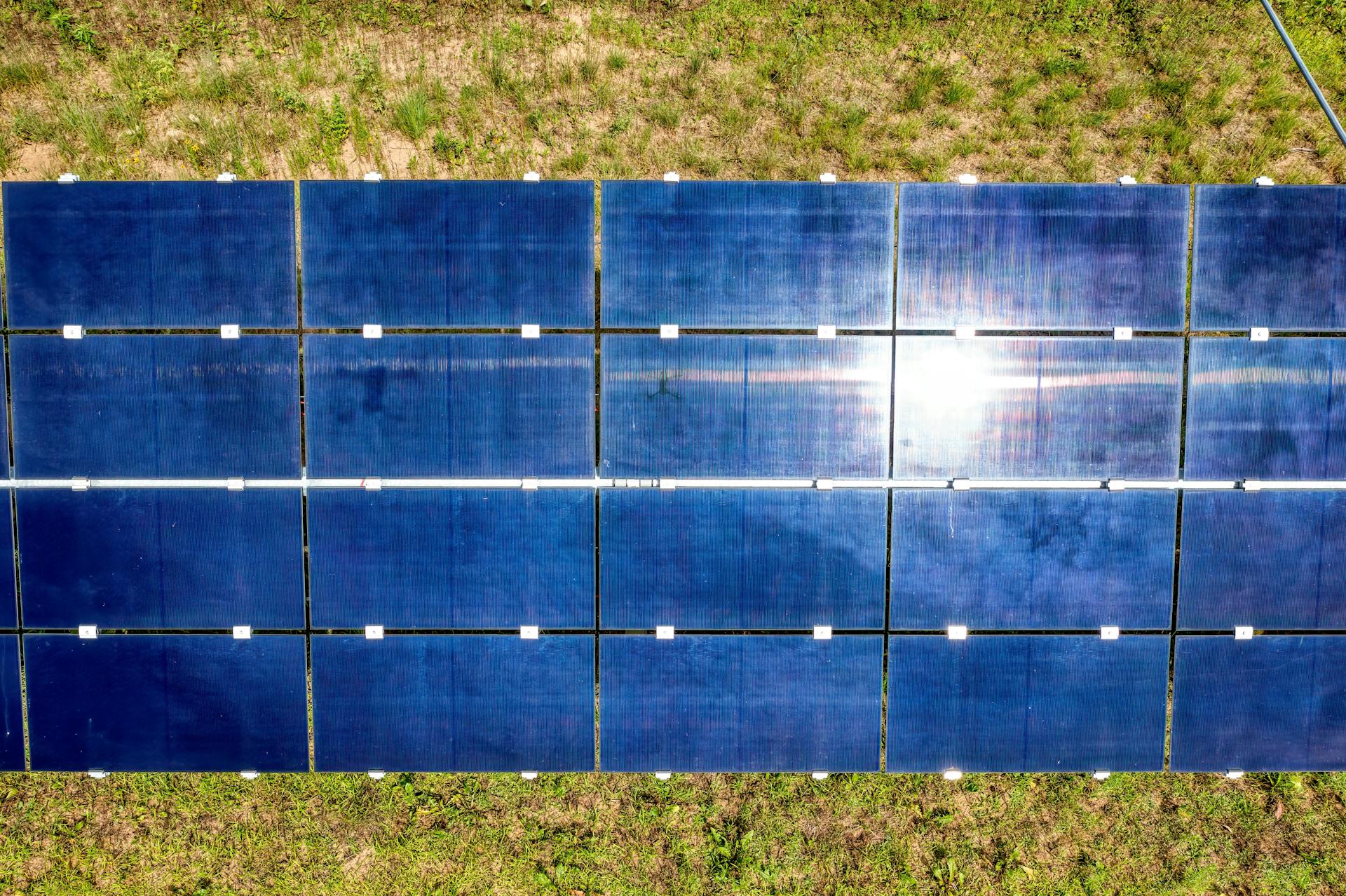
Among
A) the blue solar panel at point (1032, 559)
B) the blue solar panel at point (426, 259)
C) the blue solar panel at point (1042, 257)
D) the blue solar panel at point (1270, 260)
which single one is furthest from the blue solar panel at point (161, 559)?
the blue solar panel at point (1270, 260)

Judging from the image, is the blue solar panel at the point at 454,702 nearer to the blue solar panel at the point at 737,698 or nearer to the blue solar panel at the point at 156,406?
the blue solar panel at the point at 737,698

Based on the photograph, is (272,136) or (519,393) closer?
(519,393)

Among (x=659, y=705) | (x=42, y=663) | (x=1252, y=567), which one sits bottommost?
(x=659, y=705)

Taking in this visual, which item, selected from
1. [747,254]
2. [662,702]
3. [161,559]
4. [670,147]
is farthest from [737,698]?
[670,147]

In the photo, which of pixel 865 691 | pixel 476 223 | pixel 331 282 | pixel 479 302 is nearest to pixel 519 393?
pixel 479 302

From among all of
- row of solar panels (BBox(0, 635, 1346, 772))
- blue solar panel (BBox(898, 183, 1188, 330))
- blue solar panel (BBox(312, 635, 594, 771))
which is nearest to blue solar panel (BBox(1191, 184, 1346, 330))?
blue solar panel (BBox(898, 183, 1188, 330))

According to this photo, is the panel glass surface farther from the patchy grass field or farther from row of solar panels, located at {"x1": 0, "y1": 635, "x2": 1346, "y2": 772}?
the patchy grass field

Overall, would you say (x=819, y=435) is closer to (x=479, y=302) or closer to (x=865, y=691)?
(x=865, y=691)
